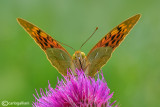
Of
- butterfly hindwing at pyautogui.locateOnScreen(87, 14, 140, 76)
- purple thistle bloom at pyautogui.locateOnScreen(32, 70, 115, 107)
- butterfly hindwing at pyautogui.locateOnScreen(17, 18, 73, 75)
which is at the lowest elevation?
purple thistle bloom at pyautogui.locateOnScreen(32, 70, 115, 107)

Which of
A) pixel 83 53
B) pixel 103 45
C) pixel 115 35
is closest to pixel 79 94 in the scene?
pixel 83 53

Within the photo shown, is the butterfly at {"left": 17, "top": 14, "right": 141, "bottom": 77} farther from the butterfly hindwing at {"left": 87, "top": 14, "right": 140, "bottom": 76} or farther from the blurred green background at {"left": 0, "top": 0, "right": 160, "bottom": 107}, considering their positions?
the blurred green background at {"left": 0, "top": 0, "right": 160, "bottom": 107}

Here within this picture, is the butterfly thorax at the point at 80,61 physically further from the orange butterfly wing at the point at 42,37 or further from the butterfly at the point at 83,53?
the orange butterfly wing at the point at 42,37

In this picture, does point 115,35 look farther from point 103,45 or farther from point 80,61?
point 80,61


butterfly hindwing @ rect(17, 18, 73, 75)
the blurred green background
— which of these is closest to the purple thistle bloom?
butterfly hindwing @ rect(17, 18, 73, 75)

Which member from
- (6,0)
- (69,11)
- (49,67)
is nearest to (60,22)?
(69,11)

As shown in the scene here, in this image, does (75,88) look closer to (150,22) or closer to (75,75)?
(75,75)
